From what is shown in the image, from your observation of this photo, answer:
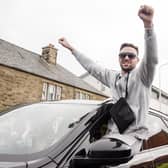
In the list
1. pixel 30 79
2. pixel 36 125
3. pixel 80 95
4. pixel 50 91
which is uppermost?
pixel 30 79

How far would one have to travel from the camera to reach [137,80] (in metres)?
2.70

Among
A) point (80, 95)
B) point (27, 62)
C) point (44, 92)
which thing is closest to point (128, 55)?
point (44, 92)

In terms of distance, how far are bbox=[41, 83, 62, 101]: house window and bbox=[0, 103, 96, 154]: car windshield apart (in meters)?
22.5

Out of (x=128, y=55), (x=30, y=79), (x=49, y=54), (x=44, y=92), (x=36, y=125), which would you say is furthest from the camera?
(x=49, y=54)

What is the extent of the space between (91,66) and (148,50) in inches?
37.5

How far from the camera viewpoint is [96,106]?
9.38ft

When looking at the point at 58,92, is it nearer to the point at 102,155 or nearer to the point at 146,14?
the point at 146,14

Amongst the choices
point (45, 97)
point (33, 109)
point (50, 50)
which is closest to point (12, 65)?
point (45, 97)

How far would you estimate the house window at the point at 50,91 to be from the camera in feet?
84.5

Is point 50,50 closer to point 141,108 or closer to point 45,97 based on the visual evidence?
point 45,97

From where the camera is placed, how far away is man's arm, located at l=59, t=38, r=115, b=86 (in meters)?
3.20

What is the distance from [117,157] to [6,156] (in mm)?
721

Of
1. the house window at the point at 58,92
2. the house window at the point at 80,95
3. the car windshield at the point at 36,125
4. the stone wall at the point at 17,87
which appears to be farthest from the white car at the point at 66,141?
the house window at the point at 80,95

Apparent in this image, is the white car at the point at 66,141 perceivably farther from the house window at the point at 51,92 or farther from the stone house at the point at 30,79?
the house window at the point at 51,92
